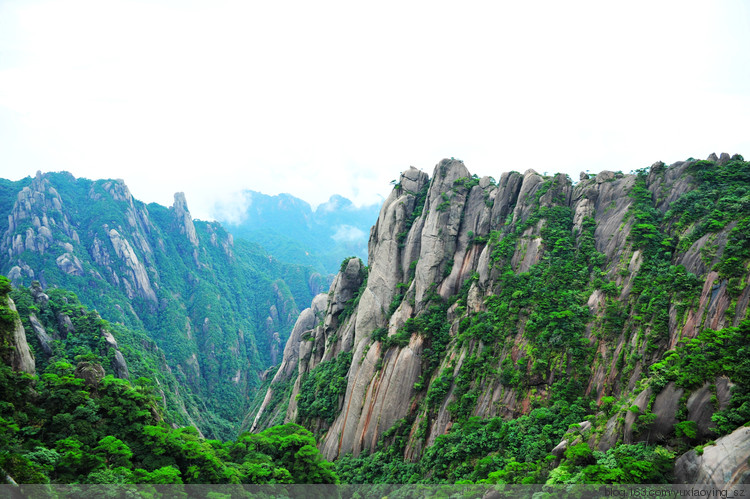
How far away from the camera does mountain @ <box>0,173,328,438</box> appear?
378 feet

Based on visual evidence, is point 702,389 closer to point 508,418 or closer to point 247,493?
point 508,418

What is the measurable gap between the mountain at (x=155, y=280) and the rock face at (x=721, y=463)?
9052 cm

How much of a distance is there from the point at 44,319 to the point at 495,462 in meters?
59.8

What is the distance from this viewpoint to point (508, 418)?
3434 centimetres

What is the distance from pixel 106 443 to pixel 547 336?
111 feet

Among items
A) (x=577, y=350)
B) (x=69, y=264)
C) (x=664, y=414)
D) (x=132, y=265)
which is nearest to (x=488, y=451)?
(x=577, y=350)

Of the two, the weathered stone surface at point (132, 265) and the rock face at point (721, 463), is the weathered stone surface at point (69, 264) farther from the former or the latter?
the rock face at point (721, 463)

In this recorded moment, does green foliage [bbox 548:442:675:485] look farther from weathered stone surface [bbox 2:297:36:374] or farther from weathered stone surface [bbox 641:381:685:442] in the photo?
weathered stone surface [bbox 2:297:36:374]

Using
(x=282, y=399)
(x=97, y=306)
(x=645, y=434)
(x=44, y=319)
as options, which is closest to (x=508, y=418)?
(x=645, y=434)

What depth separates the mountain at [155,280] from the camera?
11512 cm

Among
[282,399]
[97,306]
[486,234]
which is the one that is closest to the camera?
[486,234]

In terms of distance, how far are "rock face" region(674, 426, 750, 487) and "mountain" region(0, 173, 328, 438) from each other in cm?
9052

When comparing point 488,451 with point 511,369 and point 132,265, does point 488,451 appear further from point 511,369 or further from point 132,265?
point 132,265

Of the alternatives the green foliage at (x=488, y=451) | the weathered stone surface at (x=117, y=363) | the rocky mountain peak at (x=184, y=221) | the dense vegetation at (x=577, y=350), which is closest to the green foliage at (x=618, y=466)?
the dense vegetation at (x=577, y=350)
